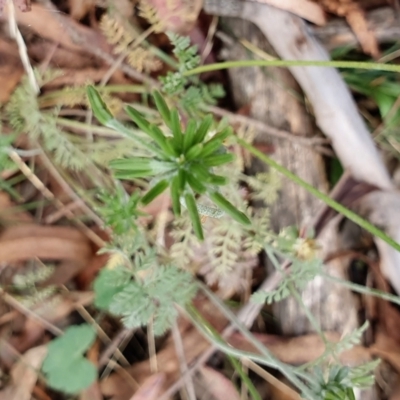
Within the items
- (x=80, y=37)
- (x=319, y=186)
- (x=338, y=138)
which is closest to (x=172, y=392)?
(x=319, y=186)

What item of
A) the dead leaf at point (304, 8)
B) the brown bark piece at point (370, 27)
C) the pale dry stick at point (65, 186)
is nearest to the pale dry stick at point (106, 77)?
the pale dry stick at point (65, 186)

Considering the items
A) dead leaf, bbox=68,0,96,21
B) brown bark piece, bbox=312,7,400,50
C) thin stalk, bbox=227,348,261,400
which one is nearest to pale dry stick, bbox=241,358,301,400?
thin stalk, bbox=227,348,261,400

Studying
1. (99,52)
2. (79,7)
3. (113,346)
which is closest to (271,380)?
(113,346)

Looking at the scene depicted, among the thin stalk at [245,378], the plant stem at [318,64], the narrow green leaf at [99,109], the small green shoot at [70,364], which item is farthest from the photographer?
the small green shoot at [70,364]

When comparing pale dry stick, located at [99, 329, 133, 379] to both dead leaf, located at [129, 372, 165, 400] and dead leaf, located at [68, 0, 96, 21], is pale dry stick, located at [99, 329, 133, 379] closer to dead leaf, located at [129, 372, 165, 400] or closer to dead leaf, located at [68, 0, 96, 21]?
dead leaf, located at [129, 372, 165, 400]

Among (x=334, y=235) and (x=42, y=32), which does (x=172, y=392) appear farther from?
(x=42, y=32)

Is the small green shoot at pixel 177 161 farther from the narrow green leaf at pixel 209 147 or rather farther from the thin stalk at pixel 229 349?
the thin stalk at pixel 229 349

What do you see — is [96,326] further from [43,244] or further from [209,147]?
[209,147]
